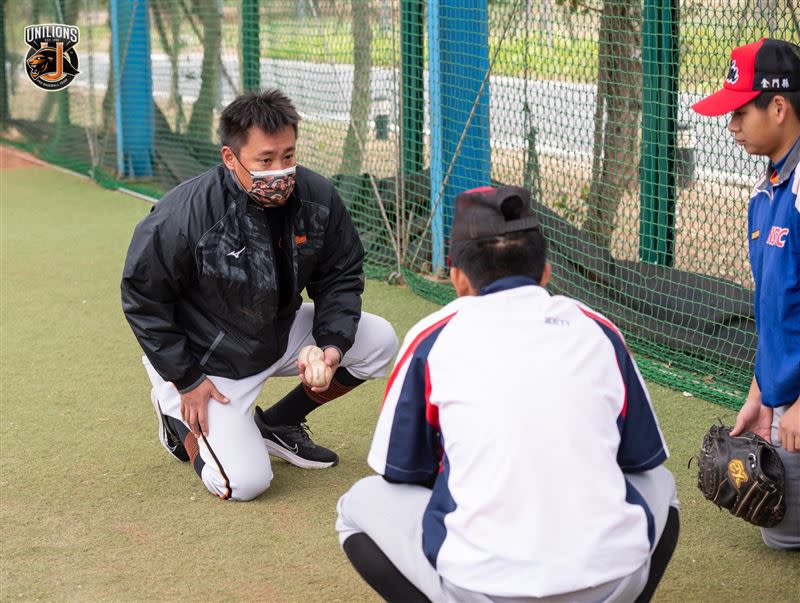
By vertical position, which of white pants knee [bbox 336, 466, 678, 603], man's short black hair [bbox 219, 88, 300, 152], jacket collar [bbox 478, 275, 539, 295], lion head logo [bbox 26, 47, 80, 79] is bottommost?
white pants knee [bbox 336, 466, 678, 603]

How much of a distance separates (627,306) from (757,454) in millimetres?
2172

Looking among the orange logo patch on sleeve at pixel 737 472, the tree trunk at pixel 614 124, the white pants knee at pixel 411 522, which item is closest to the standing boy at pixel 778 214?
the orange logo patch on sleeve at pixel 737 472

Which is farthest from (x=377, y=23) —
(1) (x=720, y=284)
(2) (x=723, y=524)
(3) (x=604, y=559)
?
(3) (x=604, y=559)

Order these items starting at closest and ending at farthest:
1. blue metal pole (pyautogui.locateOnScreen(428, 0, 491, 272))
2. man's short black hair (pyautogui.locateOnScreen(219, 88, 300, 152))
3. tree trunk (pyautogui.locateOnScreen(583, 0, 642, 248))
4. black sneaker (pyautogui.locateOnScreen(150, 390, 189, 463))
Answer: man's short black hair (pyautogui.locateOnScreen(219, 88, 300, 152)), black sneaker (pyautogui.locateOnScreen(150, 390, 189, 463)), tree trunk (pyautogui.locateOnScreen(583, 0, 642, 248)), blue metal pole (pyautogui.locateOnScreen(428, 0, 491, 272))

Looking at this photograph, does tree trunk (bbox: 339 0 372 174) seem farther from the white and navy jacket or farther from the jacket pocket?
the white and navy jacket

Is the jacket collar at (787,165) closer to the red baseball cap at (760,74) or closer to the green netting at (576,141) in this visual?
the red baseball cap at (760,74)

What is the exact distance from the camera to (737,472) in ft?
9.45

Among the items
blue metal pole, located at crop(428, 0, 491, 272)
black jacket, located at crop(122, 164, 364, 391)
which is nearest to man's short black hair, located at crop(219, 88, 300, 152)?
black jacket, located at crop(122, 164, 364, 391)

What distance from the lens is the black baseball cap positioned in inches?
79.4

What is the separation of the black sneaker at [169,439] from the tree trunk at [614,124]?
2.59 metres

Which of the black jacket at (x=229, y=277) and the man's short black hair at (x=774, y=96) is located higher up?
the man's short black hair at (x=774, y=96)

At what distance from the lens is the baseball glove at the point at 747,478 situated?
9.36 ft

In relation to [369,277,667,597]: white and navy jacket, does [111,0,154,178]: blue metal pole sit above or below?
above

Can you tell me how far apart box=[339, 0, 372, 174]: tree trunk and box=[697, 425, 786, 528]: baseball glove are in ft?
14.2
